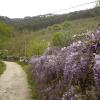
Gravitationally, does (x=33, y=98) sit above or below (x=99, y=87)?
below

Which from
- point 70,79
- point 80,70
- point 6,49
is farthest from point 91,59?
point 6,49

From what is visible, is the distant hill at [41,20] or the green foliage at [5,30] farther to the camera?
the green foliage at [5,30]

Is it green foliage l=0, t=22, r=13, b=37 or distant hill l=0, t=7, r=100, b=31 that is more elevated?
distant hill l=0, t=7, r=100, b=31

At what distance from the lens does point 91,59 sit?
8.48m

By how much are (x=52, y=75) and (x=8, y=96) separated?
9.85 ft

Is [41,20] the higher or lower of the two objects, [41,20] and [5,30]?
the higher

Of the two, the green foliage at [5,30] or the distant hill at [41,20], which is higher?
the distant hill at [41,20]

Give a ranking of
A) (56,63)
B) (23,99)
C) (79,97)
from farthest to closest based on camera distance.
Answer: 1. (23,99)
2. (56,63)
3. (79,97)

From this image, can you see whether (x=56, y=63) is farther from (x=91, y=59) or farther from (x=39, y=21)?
(x=39, y=21)

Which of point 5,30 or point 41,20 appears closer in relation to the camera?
point 5,30

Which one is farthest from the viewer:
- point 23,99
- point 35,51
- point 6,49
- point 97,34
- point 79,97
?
point 6,49

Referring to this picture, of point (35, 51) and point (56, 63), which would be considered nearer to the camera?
point (56, 63)

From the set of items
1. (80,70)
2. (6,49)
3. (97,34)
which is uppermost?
(97,34)

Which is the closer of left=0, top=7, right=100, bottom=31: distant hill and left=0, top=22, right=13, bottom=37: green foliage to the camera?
left=0, top=7, right=100, bottom=31: distant hill
